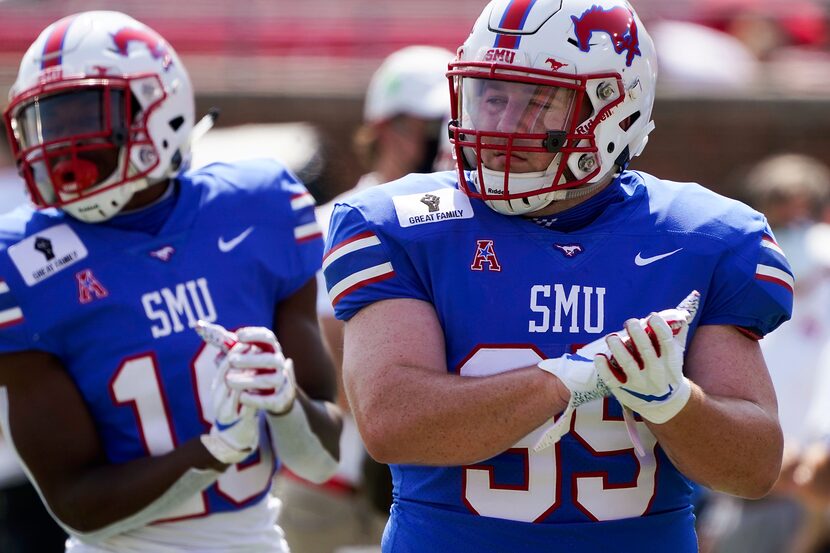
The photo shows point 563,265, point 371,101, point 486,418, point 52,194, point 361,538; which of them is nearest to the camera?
point 486,418

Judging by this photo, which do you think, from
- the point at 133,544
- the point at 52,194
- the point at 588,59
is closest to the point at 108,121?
the point at 52,194

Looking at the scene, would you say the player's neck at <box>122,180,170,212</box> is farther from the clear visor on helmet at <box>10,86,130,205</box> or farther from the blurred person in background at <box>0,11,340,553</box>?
the clear visor on helmet at <box>10,86,130,205</box>

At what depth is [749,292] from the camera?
2637mm

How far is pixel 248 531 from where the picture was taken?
3.38 metres

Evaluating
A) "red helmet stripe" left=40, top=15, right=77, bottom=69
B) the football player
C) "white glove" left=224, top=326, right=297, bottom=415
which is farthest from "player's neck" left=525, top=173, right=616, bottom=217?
"red helmet stripe" left=40, top=15, right=77, bottom=69

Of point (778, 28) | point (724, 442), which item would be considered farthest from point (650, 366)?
point (778, 28)

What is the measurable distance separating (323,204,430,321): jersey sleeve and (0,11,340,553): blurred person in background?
0.39m

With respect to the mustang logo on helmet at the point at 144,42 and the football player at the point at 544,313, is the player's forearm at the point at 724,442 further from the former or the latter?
the mustang logo on helmet at the point at 144,42

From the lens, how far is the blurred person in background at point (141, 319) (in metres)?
3.21

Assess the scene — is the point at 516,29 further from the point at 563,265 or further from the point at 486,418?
the point at 486,418

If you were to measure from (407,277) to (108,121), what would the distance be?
3.52 feet

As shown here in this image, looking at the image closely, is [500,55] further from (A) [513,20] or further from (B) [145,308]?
(B) [145,308]

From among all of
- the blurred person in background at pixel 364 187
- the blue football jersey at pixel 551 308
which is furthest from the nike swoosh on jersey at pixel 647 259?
the blurred person in background at pixel 364 187

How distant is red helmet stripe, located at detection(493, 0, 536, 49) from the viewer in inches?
108
